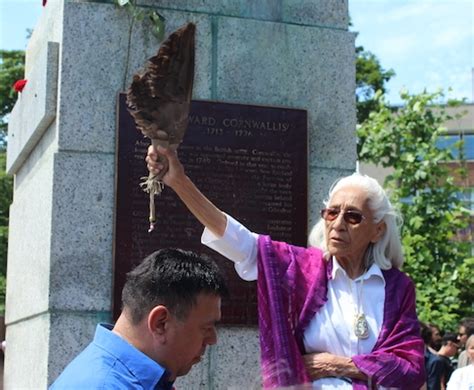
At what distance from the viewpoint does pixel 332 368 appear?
3.94m

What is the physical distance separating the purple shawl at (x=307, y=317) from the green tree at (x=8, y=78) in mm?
17584

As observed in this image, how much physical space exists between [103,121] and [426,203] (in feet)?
30.1

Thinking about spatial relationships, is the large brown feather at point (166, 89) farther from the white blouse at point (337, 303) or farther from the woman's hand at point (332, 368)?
the woman's hand at point (332, 368)

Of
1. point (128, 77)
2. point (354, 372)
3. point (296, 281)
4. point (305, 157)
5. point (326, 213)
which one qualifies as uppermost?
point (128, 77)

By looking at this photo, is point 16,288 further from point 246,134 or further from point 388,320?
point 388,320

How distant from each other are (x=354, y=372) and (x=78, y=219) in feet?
6.56

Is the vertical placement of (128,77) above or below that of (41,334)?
above

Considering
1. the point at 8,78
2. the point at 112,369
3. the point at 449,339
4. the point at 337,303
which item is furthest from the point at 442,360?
the point at 8,78

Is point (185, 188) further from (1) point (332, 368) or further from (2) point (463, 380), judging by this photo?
(2) point (463, 380)


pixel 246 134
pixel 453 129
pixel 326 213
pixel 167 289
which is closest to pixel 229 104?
pixel 246 134

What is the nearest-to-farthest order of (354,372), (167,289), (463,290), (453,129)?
1. (167,289)
2. (354,372)
3. (463,290)
4. (453,129)

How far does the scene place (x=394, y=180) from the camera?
579 inches

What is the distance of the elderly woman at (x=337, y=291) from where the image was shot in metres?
3.96

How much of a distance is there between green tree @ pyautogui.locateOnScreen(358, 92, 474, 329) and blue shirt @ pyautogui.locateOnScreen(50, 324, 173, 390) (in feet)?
36.3
